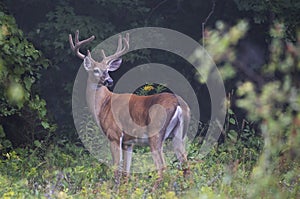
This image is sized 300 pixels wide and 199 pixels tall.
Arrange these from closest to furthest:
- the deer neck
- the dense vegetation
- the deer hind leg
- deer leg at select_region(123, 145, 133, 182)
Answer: the dense vegetation, deer leg at select_region(123, 145, 133, 182), the deer hind leg, the deer neck

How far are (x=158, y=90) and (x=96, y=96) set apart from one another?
854 mm

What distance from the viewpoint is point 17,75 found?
852cm

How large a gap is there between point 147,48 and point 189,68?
925 millimetres

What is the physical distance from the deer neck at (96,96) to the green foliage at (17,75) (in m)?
0.73

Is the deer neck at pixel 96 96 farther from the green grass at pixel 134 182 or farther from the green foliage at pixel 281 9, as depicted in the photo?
the green foliage at pixel 281 9

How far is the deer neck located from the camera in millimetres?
10070

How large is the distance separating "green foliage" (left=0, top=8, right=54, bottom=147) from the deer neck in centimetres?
73

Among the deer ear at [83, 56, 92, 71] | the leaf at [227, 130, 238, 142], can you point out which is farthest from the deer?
the leaf at [227, 130, 238, 142]

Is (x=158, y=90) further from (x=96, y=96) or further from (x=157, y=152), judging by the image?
(x=157, y=152)

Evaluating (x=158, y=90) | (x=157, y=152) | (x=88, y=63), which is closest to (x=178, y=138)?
(x=157, y=152)

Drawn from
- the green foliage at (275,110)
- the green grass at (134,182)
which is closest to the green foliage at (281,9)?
the green grass at (134,182)

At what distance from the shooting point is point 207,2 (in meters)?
12.5

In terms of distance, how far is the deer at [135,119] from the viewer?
9156 millimetres

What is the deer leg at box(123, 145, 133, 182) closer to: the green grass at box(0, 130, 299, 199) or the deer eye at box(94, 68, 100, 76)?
the green grass at box(0, 130, 299, 199)
